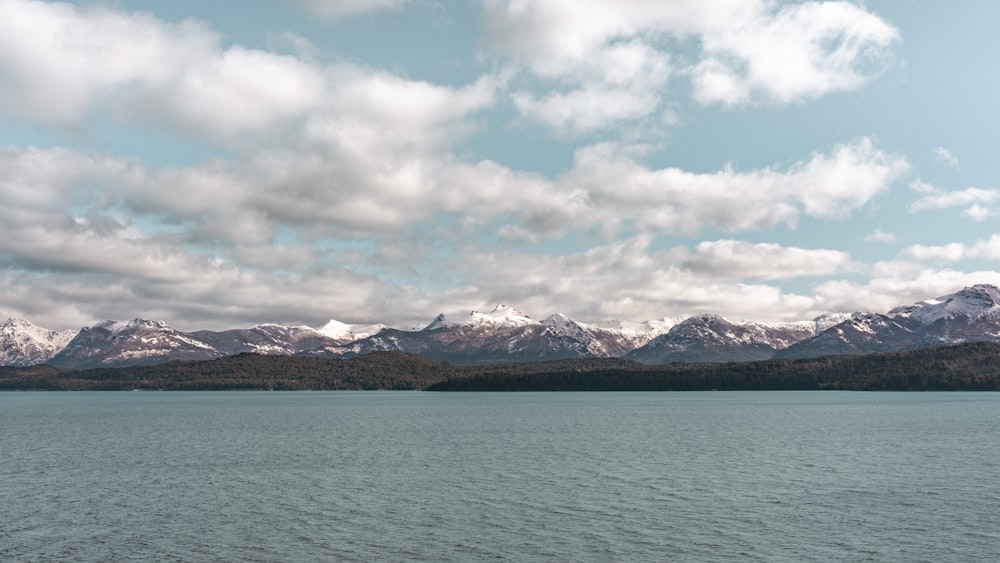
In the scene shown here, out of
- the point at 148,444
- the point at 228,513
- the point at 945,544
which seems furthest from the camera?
the point at 148,444

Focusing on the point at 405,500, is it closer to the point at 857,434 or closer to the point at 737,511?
the point at 737,511

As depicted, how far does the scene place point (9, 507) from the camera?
67.8 meters

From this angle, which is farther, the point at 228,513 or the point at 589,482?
the point at 589,482

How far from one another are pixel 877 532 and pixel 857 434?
279 feet

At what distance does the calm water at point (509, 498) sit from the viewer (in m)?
52.5

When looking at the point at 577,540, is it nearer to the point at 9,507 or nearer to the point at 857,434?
the point at 9,507

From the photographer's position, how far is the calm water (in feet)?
172

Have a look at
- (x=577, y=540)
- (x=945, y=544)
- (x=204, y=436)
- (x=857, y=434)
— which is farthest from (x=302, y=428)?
(x=945, y=544)

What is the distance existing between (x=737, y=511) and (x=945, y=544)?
51.4 feet

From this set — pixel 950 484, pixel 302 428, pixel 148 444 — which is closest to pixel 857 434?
pixel 950 484

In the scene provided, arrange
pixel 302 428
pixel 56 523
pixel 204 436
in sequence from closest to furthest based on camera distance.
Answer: pixel 56 523
pixel 204 436
pixel 302 428

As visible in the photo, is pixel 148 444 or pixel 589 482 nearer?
pixel 589 482

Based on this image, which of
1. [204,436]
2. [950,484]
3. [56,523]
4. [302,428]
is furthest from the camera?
[302,428]

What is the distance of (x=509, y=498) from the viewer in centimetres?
7088
